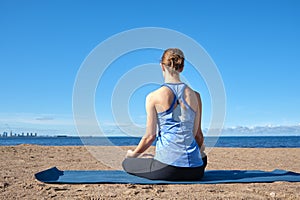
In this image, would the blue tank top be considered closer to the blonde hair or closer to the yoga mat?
the blonde hair

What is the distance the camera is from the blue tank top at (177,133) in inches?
150

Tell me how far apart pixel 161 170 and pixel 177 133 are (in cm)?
48

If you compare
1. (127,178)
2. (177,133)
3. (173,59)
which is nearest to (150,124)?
(177,133)

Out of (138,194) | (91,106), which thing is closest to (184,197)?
(138,194)

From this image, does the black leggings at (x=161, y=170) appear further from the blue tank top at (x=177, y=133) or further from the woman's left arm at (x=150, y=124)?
the woman's left arm at (x=150, y=124)

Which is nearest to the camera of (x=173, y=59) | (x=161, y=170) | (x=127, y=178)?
(x=173, y=59)

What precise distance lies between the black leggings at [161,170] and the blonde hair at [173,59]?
1.04m

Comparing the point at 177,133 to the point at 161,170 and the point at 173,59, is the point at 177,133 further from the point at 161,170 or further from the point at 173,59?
the point at 173,59

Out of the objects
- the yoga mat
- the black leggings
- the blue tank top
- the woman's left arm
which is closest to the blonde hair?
the blue tank top

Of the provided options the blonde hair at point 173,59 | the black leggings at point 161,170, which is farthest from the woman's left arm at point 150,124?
the blonde hair at point 173,59

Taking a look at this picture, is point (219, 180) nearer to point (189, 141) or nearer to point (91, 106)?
point (189, 141)

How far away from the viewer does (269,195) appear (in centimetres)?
351

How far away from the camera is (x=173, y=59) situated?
12.5 ft

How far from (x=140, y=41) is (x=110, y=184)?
6.43ft
